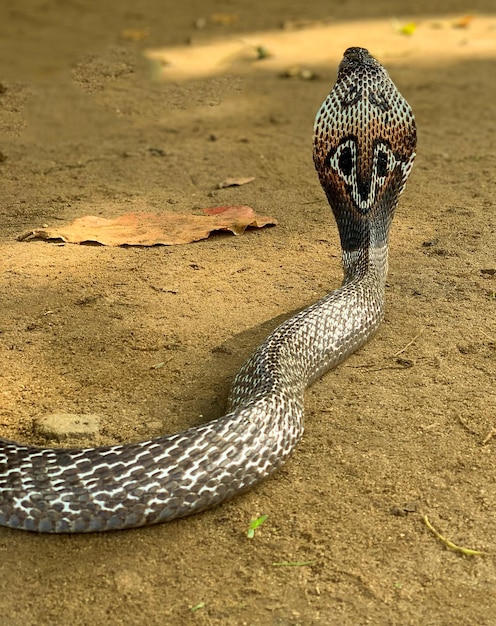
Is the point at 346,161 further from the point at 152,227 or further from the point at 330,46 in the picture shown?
the point at 330,46

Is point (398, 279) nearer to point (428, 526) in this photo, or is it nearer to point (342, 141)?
point (342, 141)

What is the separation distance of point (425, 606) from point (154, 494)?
36.2 inches

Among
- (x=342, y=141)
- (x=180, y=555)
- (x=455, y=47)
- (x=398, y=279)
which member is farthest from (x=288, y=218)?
(x=455, y=47)

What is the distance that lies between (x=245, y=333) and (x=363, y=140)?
1.03m

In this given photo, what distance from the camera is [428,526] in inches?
121

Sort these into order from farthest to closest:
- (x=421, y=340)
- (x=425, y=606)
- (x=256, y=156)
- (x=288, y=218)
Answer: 1. (x=256, y=156)
2. (x=288, y=218)
3. (x=421, y=340)
4. (x=425, y=606)

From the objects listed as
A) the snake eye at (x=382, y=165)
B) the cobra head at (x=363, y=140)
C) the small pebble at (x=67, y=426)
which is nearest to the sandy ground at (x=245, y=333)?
the small pebble at (x=67, y=426)

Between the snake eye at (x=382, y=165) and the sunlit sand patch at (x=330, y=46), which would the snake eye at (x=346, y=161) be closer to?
the snake eye at (x=382, y=165)

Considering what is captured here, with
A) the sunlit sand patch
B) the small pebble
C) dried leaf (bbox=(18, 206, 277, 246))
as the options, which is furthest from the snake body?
the sunlit sand patch

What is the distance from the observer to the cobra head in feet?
13.7

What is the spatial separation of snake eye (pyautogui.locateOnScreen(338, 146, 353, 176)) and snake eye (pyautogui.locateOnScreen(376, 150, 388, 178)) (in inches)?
5.2

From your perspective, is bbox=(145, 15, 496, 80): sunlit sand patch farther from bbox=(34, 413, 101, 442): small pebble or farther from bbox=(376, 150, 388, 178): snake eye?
bbox=(34, 413, 101, 442): small pebble

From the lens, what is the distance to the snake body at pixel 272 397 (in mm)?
3025

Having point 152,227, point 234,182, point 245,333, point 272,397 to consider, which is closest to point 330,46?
point 234,182
